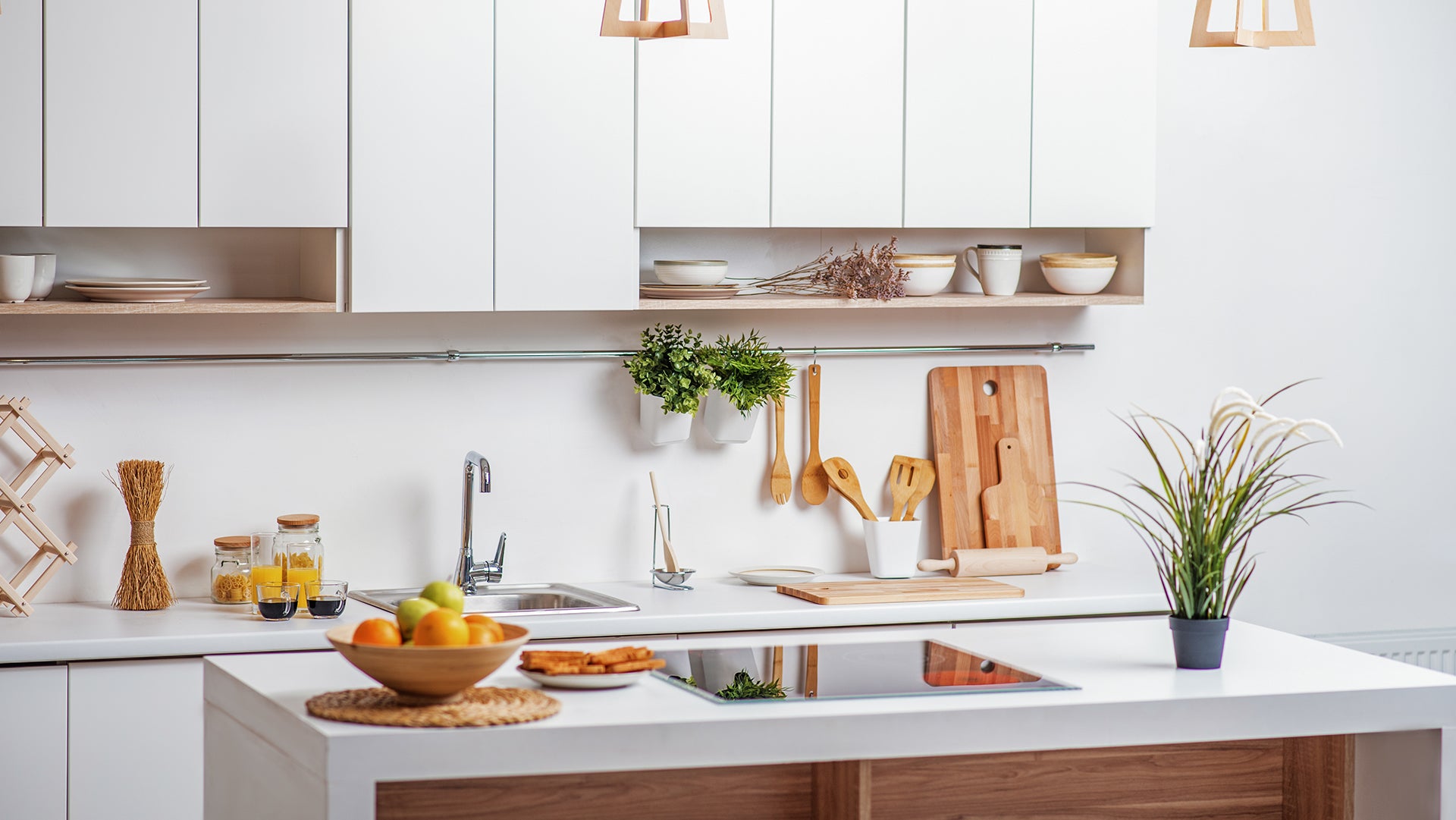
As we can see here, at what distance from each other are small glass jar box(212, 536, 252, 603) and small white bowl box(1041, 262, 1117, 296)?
2143mm

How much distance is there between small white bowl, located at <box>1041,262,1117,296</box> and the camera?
435 centimetres

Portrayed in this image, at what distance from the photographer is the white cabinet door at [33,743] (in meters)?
3.35

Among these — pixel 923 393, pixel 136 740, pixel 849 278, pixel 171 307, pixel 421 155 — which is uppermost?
pixel 421 155

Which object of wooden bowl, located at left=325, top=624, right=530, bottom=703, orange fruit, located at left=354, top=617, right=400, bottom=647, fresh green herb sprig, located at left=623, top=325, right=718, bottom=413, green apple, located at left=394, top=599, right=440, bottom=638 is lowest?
wooden bowl, located at left=325, top=624, right=530, bottom=703

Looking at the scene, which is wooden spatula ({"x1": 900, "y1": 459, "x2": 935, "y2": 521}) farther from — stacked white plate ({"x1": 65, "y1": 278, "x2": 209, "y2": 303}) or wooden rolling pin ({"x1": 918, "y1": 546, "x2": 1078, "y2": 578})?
stacked white plate ({"x1": 65, "y1": 278, "x2": 209, "y2": 303})

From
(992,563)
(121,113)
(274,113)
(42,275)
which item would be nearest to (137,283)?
(42,275)

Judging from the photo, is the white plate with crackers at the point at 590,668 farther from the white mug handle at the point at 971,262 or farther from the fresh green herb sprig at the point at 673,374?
the white mug handle at the point at 971,262

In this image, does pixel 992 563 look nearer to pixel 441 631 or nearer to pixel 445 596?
pixel 445 596

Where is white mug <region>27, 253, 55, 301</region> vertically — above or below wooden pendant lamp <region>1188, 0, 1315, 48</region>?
below

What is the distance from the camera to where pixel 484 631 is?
230 centimetres

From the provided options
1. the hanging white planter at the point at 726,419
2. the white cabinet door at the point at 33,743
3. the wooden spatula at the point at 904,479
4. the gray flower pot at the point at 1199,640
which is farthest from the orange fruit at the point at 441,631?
the wooden spatula at the point at 904,479

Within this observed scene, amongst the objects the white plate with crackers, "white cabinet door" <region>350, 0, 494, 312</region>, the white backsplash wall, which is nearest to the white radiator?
the white backsplash wall

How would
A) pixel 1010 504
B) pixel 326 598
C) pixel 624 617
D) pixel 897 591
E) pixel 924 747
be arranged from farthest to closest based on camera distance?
pixel 1010 504 → pixel 897 591 → pixel 624 617 → pixel 326 598 → pixel 924 747

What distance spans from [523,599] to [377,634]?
185 centimetres
